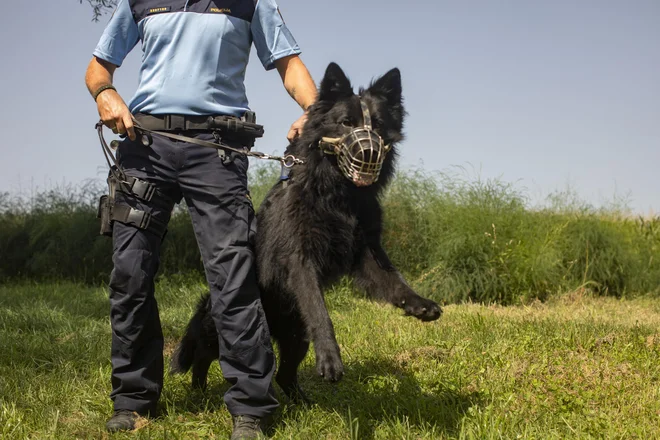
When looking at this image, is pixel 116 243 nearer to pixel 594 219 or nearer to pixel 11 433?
pixel 11 433

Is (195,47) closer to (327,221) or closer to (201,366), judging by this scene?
(327,221)

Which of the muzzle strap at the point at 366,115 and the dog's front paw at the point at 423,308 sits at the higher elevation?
the muzzle strap at the point at 366,115

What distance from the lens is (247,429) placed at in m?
2.96

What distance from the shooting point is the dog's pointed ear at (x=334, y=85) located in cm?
323

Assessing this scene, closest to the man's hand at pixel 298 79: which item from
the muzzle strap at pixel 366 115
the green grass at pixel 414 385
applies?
the muzzle strap at pixel 366 115

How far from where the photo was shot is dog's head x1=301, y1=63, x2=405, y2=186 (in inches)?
116

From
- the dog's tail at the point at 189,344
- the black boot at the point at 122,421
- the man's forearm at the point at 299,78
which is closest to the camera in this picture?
the black boot at the point at 122,421

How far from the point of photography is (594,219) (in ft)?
32.6

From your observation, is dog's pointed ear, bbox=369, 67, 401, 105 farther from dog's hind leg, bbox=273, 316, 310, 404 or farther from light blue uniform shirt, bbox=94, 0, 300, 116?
dog's hind leg, bbox=273, 316, 310, 404

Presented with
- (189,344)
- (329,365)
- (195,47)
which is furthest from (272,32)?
(189,344)

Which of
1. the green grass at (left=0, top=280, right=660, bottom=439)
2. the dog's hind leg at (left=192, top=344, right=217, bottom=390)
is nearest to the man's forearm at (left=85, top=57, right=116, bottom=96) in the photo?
the dog's hind leg at (left=192, top=344, right=217, bottom=390)

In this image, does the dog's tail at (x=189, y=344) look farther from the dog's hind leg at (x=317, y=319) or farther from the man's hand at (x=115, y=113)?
the man's hand at (x=115, y=113)

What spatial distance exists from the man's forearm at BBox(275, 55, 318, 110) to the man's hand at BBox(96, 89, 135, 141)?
33.2 inches

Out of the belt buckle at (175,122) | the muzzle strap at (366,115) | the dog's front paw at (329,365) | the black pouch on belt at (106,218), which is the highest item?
the muzzle strap at (366,115)
